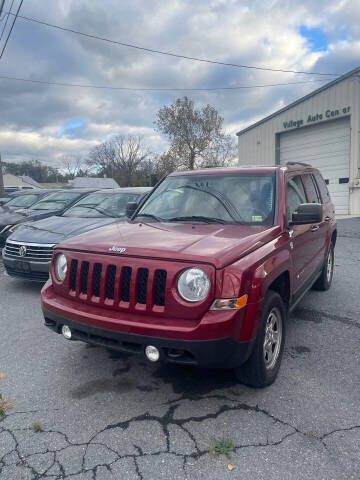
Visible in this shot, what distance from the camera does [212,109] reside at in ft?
117

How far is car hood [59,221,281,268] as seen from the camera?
2619 millimetres

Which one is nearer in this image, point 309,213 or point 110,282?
point 110,282

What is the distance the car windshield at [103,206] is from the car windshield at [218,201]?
9.57 ft

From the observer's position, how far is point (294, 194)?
13.4 feet

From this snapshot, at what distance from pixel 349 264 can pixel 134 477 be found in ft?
22.0

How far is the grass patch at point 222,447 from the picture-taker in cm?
233

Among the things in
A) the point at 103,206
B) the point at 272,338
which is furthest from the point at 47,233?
the point at 272,338

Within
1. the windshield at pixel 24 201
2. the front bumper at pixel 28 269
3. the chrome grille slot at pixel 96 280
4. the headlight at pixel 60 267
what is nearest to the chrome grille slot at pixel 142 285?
the chrome grille slot at pixel 96 280

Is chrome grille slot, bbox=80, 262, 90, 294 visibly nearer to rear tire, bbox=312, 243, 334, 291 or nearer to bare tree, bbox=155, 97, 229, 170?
rear tire, bbox=312, 243, 334, 291

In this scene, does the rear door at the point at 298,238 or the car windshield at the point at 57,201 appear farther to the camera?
the car windshield at the point at 57,201

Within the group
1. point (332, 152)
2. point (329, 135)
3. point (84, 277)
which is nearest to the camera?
point (84, 277)

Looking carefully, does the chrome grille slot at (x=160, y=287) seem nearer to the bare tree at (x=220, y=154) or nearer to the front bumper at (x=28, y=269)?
the front bumper at (x=28, y=269)

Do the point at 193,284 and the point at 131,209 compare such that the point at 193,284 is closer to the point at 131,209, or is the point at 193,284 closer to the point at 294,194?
the point at 294,194

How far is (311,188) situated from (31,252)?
4.17m
